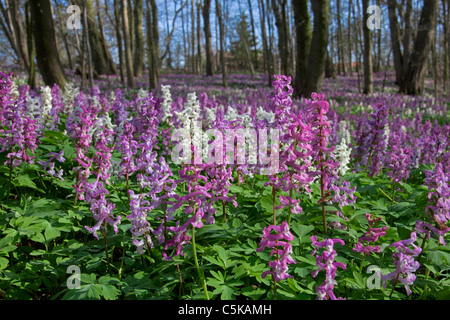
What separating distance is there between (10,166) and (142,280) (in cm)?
186

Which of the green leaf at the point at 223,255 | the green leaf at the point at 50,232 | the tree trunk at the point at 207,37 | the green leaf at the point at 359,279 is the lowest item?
the green leaf at the point at 359,279

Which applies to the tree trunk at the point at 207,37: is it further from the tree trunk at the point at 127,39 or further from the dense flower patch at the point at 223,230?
the dense flower patch at the point at 223,230

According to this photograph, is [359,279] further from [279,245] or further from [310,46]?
[310,46]

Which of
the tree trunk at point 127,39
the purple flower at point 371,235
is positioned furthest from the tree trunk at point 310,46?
the purple flower at point 371,235

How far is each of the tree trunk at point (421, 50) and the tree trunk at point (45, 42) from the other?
16.1m

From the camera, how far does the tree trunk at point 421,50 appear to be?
15445 millimetres

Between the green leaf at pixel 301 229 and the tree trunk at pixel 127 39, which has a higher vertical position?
the tree trunk at pixel 127 39

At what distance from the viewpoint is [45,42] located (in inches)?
329

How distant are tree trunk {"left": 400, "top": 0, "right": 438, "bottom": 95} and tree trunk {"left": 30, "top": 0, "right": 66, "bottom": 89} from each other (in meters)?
16.1

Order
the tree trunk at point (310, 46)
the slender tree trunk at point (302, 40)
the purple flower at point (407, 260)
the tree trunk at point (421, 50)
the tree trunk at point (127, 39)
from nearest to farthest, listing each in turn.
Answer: the purple flower at point (407, 260) → the tree trunk at point (310, 46) → the slender tree trunk at point (302, 40) → the tree trunk at point (127, 39) → the tree trunk at point (421, 50)

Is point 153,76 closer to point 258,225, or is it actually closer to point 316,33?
point 316,33

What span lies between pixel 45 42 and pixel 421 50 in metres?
17.2

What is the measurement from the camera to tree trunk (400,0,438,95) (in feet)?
50.7

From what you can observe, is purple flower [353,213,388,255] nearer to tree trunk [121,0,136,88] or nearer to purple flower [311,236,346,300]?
purple flower [311,236,346,300]
